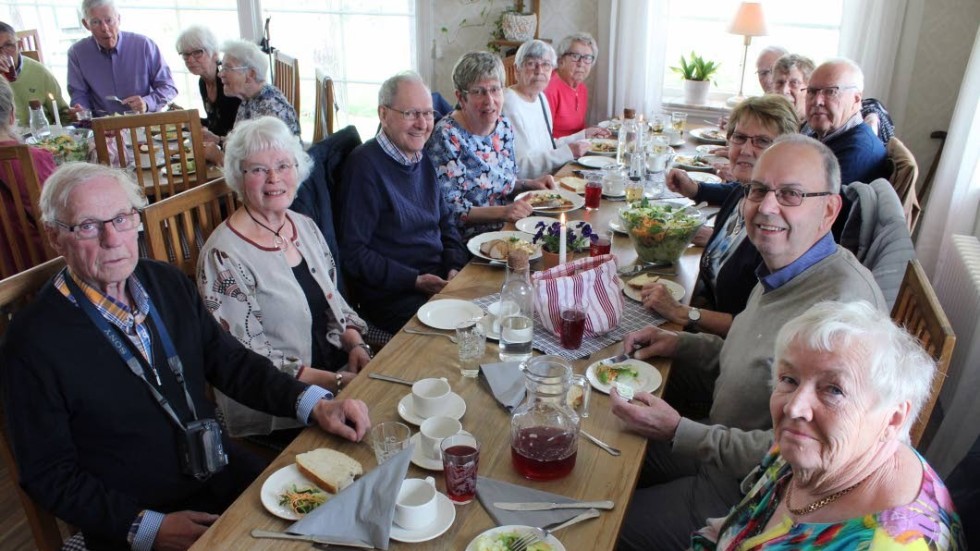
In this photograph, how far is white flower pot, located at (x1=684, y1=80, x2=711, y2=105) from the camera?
4.94 metres

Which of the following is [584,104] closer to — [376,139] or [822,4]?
[822,4]

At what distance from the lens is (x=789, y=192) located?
1.61 metres

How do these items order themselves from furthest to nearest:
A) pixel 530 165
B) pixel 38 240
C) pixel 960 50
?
pixel 960 50 → pixel 530 165 → pixel 38 240

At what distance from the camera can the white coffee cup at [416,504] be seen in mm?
1155

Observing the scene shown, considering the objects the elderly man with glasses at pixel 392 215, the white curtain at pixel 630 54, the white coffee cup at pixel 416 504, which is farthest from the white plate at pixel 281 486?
the white curtain at pixel 630 54

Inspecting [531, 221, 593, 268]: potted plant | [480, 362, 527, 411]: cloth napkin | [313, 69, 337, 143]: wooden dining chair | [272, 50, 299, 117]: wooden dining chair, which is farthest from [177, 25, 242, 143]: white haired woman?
[480, 362, 527, 411]: cloth napkin

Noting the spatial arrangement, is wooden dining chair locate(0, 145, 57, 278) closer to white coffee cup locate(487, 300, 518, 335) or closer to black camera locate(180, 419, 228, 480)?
black camera locate(180, 419, 228, 480)

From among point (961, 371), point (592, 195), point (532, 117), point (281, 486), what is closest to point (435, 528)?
point (281, 486)

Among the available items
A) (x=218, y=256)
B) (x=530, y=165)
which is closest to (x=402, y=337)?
(x=218, y=256)

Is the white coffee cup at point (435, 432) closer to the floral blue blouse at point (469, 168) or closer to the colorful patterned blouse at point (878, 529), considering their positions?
the colorful patterned blouse at point (878, 529)

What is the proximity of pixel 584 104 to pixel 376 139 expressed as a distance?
7.76ft

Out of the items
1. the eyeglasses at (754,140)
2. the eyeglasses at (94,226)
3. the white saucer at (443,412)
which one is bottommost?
the white saucer at (443,412)

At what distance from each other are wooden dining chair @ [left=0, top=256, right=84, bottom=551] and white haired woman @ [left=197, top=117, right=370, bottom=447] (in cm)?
42

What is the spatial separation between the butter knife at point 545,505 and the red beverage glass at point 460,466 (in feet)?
0.19
